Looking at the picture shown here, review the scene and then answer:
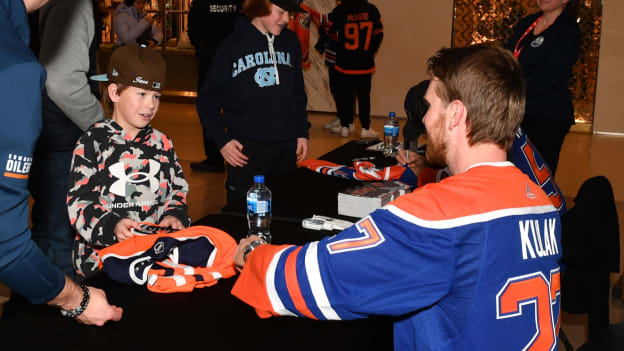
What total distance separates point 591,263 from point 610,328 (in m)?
0.71

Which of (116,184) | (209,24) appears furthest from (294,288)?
(209,24)

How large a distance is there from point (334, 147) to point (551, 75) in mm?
3665

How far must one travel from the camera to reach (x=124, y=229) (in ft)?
6.07

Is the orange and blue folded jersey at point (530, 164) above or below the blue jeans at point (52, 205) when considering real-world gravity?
above

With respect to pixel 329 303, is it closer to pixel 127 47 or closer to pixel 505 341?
pixel 505 341

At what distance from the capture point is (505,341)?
1.25 m

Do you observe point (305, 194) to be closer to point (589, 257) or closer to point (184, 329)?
point (589, 257)

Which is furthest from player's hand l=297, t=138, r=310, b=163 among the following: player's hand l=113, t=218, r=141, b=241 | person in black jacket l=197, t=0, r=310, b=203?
player's hand l=113, t=218, r=141, b=241

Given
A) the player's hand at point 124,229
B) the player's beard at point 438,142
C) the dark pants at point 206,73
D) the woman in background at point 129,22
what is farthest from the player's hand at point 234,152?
the woman in background at point 129,22

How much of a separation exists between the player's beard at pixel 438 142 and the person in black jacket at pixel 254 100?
1669 mm

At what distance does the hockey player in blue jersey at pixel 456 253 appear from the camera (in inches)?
46.3

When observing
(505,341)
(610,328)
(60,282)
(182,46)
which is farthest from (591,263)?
(182,46)

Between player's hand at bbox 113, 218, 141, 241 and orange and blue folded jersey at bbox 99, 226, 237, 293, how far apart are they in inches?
4.7

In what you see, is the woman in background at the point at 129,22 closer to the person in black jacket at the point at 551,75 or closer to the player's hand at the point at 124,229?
the person in black jacket at the point at 551,75
